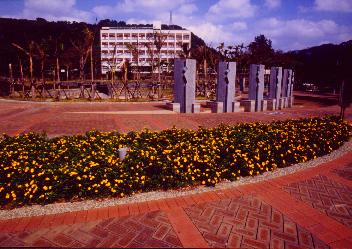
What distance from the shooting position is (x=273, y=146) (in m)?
6.75

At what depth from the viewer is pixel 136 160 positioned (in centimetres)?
550

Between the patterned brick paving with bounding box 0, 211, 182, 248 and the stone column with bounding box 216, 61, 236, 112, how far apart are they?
13.1m

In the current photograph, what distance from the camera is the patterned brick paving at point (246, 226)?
3.80 m

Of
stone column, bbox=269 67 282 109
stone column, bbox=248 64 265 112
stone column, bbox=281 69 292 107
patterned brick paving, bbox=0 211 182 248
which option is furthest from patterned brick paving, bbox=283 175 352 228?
stone column, bbox=281 69 292 107

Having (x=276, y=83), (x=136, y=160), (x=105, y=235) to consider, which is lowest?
(x=105, y=235)

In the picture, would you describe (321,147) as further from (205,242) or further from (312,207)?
(205,242)

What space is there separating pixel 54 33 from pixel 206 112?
80.3 m

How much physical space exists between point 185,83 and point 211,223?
1184 cm

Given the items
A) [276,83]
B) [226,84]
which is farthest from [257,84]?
[226,84]

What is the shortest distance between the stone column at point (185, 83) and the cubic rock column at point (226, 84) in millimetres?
1841

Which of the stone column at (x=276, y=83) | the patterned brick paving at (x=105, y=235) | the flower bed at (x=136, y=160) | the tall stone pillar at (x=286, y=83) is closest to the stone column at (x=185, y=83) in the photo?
the stone column at (x=276, y=83)

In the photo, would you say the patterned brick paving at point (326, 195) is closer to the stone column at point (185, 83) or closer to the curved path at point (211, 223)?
the curved path at point (211, 223)

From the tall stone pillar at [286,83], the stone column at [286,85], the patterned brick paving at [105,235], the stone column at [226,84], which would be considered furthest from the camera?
the tall stone pillar at [286,83]

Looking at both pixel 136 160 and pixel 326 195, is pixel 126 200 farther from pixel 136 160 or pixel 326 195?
pixel 326 195
